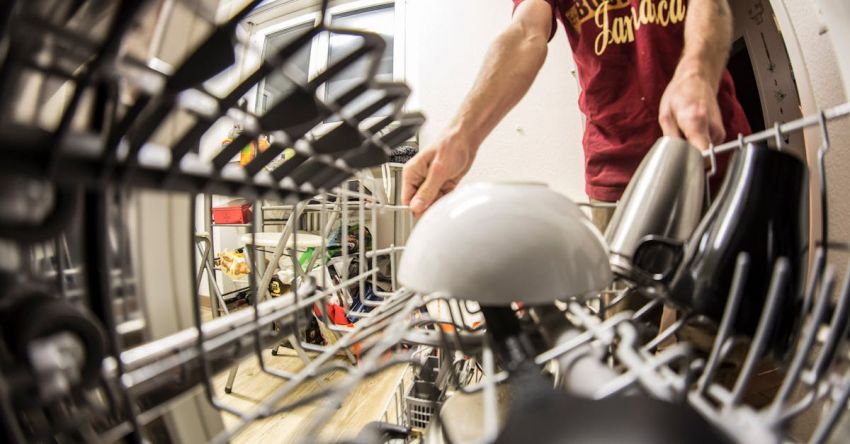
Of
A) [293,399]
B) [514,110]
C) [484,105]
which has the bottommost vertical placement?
[293,399]

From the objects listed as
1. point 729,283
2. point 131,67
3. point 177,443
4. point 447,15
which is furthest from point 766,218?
point 447,15

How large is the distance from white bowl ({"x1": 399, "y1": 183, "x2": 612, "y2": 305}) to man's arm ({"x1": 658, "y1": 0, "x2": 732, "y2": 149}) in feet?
0.77

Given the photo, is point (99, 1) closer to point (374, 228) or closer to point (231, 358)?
point (231, 358)

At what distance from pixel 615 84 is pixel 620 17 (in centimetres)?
14

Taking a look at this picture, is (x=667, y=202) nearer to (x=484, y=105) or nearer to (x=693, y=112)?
(x=693, y=112)

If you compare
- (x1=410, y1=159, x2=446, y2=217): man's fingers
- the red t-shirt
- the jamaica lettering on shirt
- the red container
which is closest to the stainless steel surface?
(x1=410, y1=159, x2=446, y2=217): man's fingers

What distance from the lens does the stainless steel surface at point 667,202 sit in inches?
10.7

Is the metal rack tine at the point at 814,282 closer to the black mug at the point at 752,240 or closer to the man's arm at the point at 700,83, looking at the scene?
the black mug at the point at 752,240

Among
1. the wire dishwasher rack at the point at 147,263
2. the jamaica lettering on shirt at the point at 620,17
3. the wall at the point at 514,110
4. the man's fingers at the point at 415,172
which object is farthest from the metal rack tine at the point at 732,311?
the wall at the point at 514,110

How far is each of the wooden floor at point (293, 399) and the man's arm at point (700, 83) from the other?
0.61 metres

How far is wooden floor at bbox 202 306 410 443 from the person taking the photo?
83 centimetres

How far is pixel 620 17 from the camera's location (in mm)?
660

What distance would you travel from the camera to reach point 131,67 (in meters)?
0.10

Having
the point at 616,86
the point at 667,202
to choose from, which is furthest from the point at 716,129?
the point at 616,86
